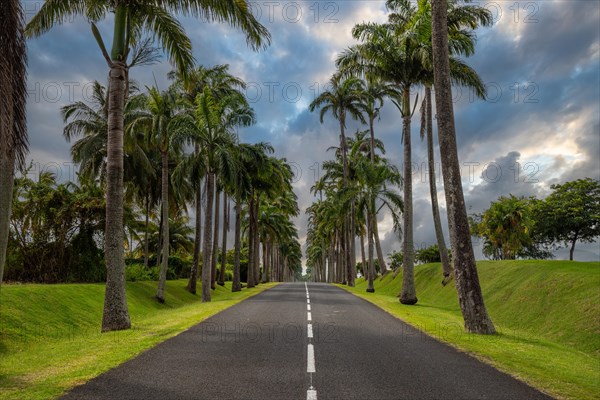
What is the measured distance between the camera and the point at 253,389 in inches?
251

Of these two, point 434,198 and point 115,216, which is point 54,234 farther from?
point 434,198

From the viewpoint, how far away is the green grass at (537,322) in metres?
8.18

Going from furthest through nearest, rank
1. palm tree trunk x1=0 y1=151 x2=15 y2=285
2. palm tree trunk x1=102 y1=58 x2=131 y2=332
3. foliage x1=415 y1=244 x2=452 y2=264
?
foliage x1=415 y1=244 x2=452 y2=264
palm tree trunk x1=102 y1=58 x2=131 y2=332
palm tree trunk x1=0 y1=151 x2=15 y2=285

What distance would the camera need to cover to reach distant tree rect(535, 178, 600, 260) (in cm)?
4484

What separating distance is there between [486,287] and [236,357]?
66.1 ft

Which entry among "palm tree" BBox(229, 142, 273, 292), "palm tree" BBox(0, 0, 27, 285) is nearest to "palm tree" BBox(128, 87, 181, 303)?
"palm tree" BBox(229, 142, 273, 292)

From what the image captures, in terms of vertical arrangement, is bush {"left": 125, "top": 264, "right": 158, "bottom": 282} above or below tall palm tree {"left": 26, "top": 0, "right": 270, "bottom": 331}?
below

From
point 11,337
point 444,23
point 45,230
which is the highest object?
point 444,23

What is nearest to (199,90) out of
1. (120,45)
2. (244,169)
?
(244,169)

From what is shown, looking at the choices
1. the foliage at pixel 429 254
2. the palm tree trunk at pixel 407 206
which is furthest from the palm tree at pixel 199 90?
the foliage at pixel 429 254

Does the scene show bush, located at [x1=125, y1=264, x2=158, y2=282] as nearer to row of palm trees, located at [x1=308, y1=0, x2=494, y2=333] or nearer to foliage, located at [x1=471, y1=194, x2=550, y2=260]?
row of palm trees, located at [x1=308, y1=0, x2=494, y2=333]

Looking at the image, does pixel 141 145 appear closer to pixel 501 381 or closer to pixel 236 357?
pixel 236 357

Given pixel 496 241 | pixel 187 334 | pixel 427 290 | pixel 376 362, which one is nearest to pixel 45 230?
pixel 187 334

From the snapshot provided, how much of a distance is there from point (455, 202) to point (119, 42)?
1186 cm
